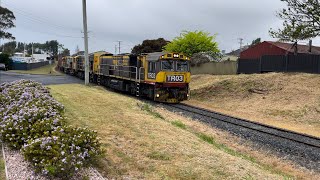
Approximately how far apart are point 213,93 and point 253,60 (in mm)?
8822

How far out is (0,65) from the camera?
66562 mm

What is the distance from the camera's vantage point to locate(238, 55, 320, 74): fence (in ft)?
91.1

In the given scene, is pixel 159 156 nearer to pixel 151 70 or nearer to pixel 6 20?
pixel 151 70

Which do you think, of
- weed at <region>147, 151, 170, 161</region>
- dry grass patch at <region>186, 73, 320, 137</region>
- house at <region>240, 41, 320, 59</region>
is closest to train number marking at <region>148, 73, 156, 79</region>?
dry grass patch at <region>186, 73, 320, 137</region>

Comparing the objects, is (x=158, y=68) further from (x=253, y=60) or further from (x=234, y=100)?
(x=253, y=60)

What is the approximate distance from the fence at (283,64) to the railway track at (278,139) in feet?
40.7

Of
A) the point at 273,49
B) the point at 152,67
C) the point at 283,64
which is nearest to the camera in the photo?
the point at 152,67

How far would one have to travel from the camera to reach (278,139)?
13.7 m

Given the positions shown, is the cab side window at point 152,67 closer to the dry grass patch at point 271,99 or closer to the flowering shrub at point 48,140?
the dry grass patch at point 271,99

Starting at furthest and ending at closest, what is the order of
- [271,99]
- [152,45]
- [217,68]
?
[152,45] < [217,68] < [271,99]

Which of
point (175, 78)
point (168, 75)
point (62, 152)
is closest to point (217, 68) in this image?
point (175, 78)

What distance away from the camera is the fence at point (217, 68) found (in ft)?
132

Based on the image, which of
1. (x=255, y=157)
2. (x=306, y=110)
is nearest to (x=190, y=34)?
(x=306, y=110)

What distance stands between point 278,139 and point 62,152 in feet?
33.0
